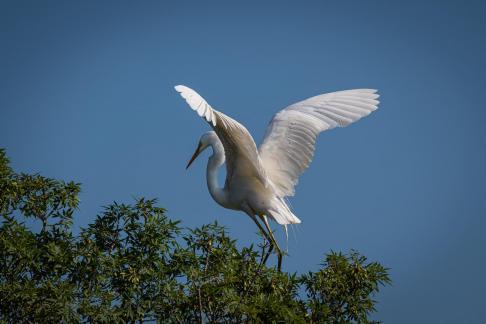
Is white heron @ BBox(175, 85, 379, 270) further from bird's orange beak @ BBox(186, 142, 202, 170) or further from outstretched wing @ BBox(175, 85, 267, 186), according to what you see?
bird's orange beak @ BBox(186, 142, 202, 170)

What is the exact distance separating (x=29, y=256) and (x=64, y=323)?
79 centimetres

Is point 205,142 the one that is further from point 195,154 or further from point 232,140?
point 232,140

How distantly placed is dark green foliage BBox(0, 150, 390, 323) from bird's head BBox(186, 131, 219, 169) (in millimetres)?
2534

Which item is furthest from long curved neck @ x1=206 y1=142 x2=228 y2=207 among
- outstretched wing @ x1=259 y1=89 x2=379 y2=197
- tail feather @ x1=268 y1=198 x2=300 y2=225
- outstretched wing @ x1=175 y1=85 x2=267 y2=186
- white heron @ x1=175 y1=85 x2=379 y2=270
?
tail feather @ x1=268 y1=198 x2=300 y2=225

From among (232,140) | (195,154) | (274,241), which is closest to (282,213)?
(274,241)

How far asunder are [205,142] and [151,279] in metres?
3.10

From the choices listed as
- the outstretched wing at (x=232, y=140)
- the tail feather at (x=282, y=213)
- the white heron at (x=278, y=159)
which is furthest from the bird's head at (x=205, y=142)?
the tail feather at (x=282, y=213)

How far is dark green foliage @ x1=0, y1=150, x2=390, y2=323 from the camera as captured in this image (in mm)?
7113

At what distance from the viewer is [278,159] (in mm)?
9844

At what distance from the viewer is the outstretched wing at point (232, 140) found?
7.36m

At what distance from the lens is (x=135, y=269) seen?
7383 mm

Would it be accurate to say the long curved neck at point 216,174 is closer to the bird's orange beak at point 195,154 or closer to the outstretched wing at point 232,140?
the outstretched wing at point 232,140

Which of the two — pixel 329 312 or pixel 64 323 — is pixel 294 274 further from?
pixel 64 323

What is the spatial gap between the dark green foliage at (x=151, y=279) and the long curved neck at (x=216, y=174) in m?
2.37
